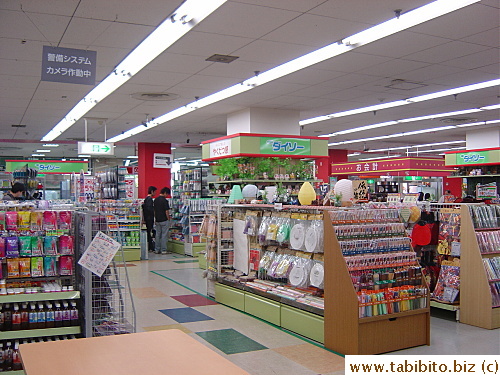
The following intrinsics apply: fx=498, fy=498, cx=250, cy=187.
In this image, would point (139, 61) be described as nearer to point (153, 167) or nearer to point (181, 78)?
point (181, 78)

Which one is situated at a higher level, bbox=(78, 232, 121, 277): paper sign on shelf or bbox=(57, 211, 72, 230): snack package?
bbox=(57, 211, 72, 230): snack package

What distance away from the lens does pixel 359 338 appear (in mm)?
4668

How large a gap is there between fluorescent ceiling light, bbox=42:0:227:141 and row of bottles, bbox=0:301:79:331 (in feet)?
11.2

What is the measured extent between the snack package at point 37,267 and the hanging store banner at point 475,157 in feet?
42.4

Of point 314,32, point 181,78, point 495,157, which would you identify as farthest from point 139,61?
point 495,157

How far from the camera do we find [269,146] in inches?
446

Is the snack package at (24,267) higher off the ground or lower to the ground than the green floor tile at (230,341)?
higher

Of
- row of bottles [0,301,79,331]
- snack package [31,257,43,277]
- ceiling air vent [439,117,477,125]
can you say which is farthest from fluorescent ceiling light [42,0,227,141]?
ceiling air vent [439,117,477,125]

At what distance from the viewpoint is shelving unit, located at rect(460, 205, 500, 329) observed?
19.1ft

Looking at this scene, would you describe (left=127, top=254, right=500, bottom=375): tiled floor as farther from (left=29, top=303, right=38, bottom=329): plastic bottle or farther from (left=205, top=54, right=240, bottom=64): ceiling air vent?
(left=205, top=54, right=240, bottom=64): ceiling air vent

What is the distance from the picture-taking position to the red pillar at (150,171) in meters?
18.4

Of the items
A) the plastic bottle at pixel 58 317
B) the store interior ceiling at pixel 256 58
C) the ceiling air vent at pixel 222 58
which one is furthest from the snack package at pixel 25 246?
the ceiling air vent at pixel 222 58

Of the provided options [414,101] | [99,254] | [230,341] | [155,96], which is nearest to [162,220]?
[155,96]

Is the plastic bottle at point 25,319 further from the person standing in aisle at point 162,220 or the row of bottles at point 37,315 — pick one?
the person standing in aisle at point 162,220
